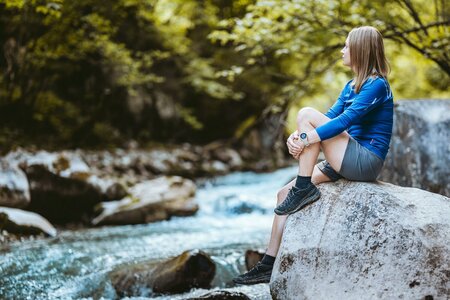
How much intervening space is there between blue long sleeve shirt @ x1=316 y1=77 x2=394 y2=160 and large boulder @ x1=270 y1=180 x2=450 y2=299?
393mm

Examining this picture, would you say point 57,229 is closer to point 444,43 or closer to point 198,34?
point 444,43

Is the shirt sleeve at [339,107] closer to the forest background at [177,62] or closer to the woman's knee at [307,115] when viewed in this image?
the woman's knee at [307,115]

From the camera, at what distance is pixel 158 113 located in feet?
50.3

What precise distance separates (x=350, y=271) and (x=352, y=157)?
3.04ft

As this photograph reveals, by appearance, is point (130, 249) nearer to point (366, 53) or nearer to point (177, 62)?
point (366, 53)

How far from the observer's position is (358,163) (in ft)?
11.5

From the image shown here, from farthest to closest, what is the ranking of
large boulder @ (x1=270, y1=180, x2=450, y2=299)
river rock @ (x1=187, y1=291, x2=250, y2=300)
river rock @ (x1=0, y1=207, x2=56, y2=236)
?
river rock @ (x1=0, y1=207, x2=56, y2=236) < river rock @ (x1=187, y1=291, x2=250, y2=300) < large boulder @ (x1=270, y1=180, x2=450, y2=299)

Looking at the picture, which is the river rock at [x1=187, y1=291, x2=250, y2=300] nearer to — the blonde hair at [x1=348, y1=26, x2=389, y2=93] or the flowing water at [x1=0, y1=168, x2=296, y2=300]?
the flowing water at [x1=0, y1=168, x2=296, y2=300]

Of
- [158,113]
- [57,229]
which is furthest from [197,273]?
[158,113]

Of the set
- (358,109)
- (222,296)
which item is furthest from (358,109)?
(222,296)

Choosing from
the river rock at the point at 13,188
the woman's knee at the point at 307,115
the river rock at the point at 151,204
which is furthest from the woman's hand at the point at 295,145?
the river rock at the point at 13,188

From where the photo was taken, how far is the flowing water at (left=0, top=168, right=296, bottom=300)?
4.81m

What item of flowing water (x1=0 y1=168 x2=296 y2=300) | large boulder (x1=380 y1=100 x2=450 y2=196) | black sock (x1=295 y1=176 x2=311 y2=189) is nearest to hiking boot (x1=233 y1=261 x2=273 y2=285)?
flowing water (x1=0 y1=168 x2=296 y2=300)

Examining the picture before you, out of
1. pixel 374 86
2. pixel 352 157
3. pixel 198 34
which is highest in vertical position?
pixel 198 34
